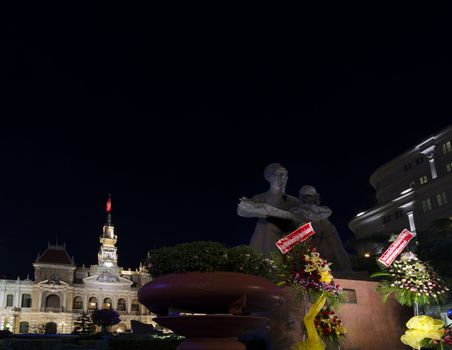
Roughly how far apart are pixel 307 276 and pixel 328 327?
785 mm

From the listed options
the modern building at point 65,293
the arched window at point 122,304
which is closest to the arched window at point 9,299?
the modern building at point 65,293

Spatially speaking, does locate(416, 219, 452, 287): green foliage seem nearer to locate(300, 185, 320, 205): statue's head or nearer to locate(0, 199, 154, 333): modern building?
locate(300, 185, 320, 205): statue's head

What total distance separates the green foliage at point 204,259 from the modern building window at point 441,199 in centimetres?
4875

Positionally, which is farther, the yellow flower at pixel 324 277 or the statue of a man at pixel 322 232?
the statue of a man at pixel 322 232

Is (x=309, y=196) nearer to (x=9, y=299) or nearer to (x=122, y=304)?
(x=9, y=299)

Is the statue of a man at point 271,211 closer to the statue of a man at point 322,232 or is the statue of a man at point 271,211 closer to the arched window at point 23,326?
the statue of a man at point 322,232

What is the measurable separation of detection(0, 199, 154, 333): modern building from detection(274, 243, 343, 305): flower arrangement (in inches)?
3099

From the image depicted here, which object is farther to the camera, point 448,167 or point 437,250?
point 448,167

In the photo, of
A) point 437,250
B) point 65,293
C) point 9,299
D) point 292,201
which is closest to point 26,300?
point 9,299

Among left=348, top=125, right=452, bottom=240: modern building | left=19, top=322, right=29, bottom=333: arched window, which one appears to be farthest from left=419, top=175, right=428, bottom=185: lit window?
left=19, top=322, right=29, bottom=333: arched window

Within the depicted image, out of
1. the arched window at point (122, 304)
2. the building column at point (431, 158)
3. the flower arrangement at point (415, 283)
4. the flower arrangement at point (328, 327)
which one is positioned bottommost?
the flower arrangement at point (328, 327)

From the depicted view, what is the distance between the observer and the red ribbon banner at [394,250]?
23.9 ft

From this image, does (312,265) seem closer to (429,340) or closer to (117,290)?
(429,340)

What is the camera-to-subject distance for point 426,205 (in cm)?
5012
